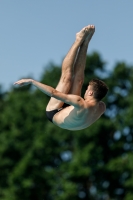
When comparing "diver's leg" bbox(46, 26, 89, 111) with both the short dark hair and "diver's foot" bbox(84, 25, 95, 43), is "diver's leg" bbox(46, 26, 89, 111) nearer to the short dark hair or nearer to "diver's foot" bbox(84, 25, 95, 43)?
"diver's foot" bbox(84, 25, 95, 43)

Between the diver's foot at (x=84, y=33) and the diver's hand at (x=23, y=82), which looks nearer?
the diver's hand at (x=23, y=82)

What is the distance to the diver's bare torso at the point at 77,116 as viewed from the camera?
39.2ft

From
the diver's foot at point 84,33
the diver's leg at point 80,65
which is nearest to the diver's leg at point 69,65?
the diver's foot at point 84,33

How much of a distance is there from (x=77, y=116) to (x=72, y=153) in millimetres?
32865

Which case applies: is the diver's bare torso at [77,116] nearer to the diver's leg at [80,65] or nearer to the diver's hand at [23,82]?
the diver's leg at [80,65]

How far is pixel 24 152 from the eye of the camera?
4462 centimetres

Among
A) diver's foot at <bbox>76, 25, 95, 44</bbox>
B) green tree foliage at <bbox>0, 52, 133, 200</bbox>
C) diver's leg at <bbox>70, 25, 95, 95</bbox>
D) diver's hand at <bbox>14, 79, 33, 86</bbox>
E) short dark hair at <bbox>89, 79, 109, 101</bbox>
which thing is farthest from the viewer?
green tree foliage at <bbox>0, 52, 133, 200</bbox>

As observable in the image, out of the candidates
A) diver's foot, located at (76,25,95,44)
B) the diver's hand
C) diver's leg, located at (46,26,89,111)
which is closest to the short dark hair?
diver's leg, located at (46,26,89,111)

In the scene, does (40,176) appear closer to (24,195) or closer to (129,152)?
(24,195)

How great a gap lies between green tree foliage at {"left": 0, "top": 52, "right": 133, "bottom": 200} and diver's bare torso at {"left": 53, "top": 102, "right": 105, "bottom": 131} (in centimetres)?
2861

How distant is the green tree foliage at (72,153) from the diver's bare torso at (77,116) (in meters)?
28.6

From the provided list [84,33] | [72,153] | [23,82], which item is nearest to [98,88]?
[84,33]

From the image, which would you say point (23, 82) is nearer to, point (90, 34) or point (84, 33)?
point (84, 33)

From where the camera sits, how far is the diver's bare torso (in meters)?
11.9
